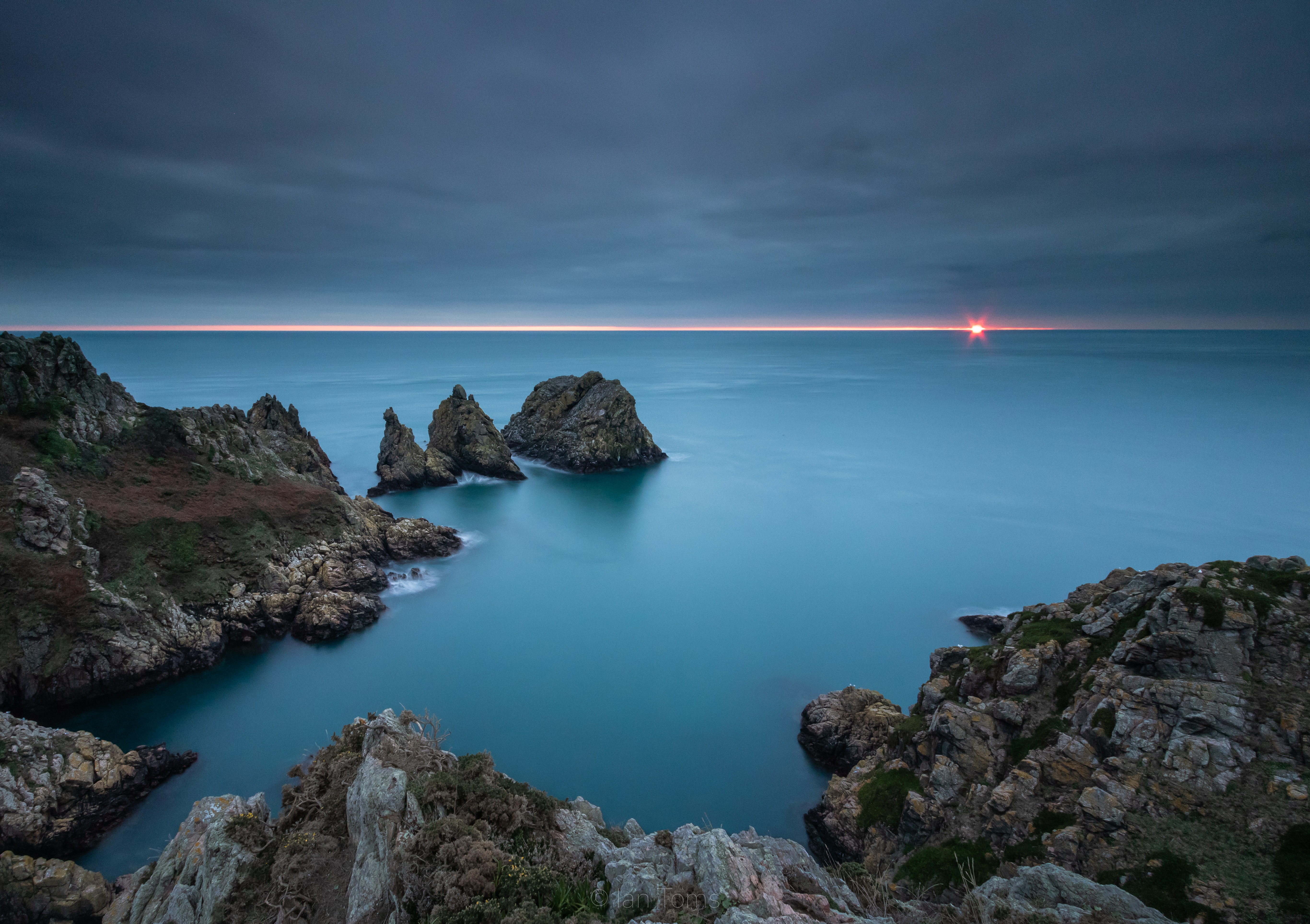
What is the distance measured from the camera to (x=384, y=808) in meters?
9.62

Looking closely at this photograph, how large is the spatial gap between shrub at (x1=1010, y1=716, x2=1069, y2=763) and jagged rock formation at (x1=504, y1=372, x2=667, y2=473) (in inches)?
1828

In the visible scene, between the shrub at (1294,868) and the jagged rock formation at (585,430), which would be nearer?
the shrub at (1294,868)

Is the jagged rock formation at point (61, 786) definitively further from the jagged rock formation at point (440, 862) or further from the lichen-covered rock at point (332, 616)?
the lichen-covered rock at point (332, 616)

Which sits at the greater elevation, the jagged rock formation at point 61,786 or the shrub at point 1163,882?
the shrub at point 1163,882

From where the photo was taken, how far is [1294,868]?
896 cm

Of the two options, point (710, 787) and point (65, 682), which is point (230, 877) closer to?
point (710, 787)

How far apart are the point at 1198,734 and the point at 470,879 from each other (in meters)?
13.4

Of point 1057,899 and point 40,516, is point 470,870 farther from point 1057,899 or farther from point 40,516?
point 40,516

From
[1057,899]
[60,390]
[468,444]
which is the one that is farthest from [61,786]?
[468,444]

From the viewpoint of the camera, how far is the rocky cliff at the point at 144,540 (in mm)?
21125

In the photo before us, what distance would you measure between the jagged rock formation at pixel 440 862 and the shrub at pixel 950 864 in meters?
2.58

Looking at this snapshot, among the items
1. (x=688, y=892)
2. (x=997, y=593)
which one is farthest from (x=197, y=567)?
(x=997, y=593)

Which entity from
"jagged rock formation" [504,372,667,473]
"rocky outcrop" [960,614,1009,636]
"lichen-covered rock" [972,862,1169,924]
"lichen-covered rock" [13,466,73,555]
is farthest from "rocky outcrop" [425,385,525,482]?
"lichen-covered rock" [972,862,1169,924]

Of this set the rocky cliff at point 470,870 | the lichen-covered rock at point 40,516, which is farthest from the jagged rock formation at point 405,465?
the rocky cliff at point 470,870
